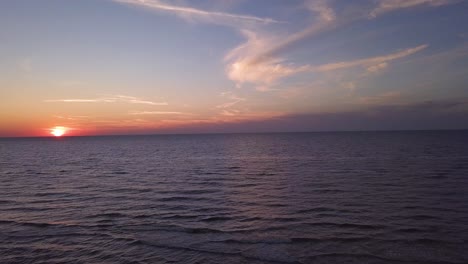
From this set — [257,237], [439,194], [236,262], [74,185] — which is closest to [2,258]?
[236,262]

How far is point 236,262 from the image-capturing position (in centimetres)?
1545

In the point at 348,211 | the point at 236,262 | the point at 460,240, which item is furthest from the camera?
the point at 348,211

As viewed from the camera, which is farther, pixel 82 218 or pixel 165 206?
pixel 165 206

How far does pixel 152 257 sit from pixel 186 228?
194 inches

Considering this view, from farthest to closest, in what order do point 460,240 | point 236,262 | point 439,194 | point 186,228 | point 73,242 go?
1. point 439,194
2. point 186,228
3. point 73,242
4. point 460,240
5. point 236,262

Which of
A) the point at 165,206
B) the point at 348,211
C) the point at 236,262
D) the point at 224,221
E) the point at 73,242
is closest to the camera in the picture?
the point at 236,262

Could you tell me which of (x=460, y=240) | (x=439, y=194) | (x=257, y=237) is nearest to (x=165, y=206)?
(x=257, y=237)

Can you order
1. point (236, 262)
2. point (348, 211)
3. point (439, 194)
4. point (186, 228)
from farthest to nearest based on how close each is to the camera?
point (439, 194) → point (348, 211) → point (186, 228) → point (236, 262)

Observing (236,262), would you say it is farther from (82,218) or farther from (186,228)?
(82,218)

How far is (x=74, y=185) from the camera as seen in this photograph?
41.3m

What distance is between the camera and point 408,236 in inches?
728

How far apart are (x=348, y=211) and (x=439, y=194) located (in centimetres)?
1201

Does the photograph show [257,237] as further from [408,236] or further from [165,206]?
[165,206]

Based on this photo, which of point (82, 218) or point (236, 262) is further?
point (82, 218)
